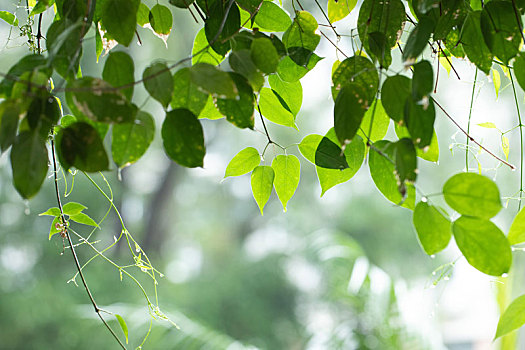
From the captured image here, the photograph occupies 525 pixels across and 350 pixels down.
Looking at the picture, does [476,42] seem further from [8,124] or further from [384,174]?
[8,124]

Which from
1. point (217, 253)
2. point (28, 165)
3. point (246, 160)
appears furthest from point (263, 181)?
point (217, 253)

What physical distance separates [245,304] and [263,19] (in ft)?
10.9

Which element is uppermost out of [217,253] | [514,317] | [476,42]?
[476,42]

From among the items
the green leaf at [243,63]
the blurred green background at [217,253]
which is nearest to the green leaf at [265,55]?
the green leaf at [243,63]

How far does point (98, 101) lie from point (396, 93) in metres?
0.11

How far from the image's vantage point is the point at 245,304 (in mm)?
3428

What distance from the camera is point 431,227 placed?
0.18 m

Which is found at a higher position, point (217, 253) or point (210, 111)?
point (210, 111)

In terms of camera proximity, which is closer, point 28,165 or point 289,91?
point 28,165

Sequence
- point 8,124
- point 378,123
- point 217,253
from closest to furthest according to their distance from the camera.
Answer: point 8,124
point 378,123
point 217,253

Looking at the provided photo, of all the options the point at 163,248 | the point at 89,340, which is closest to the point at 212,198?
the point at 163,248

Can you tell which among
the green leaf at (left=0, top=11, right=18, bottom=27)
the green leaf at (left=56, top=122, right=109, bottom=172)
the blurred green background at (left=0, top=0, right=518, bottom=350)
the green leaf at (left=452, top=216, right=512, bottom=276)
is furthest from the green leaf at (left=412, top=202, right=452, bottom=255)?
the blurred green background at (left=0, top=0, right=518, bottom=350)

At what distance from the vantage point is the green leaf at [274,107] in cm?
25

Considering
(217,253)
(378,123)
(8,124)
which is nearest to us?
(8,124)
